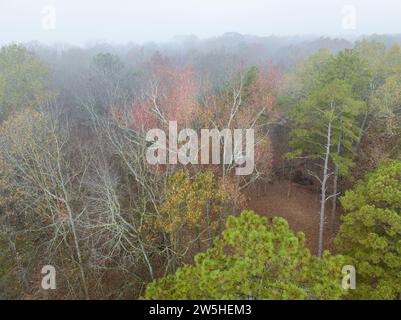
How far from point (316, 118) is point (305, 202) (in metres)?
7.25

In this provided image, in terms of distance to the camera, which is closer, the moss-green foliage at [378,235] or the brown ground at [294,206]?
the moss-green foliage at [378,235]

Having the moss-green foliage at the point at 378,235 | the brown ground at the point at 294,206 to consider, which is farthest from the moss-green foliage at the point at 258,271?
the brown ground at the point at 294,206

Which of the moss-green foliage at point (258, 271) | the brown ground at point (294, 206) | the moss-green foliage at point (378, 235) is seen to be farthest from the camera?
the brown ground at point (294, 206)

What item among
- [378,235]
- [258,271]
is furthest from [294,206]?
[258,271]

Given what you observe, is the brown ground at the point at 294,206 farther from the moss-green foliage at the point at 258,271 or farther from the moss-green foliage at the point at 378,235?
the moss-green foliage at the point at 258,271

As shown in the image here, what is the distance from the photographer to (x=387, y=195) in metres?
12.5

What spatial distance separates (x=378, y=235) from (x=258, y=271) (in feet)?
23.5

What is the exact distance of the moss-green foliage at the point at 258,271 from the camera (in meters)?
7.95

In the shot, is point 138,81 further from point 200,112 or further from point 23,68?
point 200,112

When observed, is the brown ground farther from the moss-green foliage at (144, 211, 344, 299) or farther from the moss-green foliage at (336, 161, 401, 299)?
the moss-green foliage at (144, 211, 344, 299)

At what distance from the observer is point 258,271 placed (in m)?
7.91

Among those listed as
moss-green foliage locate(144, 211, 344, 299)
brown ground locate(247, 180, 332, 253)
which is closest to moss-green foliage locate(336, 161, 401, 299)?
moss-green foliage locate(144, 211, 344, 299)

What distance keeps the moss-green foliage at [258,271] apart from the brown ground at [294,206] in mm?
11573
